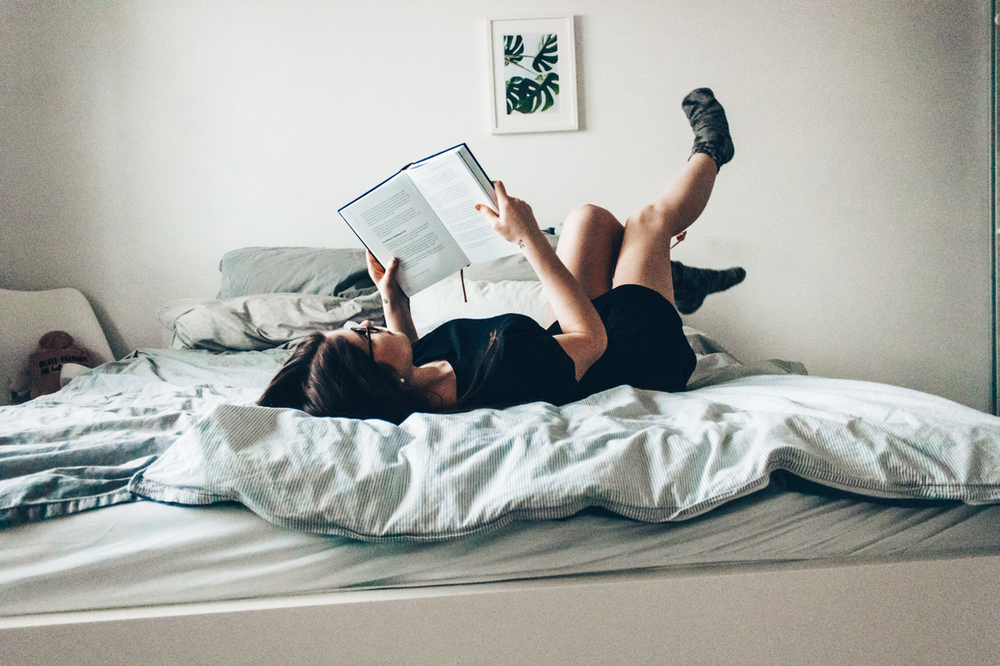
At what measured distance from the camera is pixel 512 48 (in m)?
2.29

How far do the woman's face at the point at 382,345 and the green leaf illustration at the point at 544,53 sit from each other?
162cm

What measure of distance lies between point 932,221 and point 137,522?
2.79 metres

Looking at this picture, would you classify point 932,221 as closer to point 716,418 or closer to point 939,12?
point 939,12

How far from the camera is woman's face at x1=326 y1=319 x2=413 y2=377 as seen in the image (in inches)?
39.1

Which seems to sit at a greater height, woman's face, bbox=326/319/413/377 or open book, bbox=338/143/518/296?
open book, bbox=338/143/518/296

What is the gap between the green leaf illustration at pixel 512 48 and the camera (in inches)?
90.1

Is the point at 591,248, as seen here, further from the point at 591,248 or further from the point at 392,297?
the point at 392,297

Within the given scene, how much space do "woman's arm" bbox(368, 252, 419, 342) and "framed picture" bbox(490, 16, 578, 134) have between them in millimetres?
1195

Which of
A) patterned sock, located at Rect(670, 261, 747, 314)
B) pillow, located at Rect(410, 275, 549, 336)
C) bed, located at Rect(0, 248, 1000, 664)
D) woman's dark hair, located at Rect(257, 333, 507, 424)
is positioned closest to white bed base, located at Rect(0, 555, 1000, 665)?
bed, located at Rect(0, 248, 1000, 664)

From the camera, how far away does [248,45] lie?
2285mm

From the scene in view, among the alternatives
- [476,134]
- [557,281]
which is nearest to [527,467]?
[557,281]

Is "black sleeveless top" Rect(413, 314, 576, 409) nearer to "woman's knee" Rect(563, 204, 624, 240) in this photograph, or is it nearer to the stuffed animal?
"woman's knee" Rect(563, 204, 624, 240)

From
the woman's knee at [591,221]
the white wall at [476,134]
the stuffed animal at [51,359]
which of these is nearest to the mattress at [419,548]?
the woman's knee at [591,221]

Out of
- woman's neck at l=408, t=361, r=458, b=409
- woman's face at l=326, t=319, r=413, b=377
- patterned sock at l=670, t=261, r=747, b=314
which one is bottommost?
woman's neck at l=408, t=361, r=458, b=409
